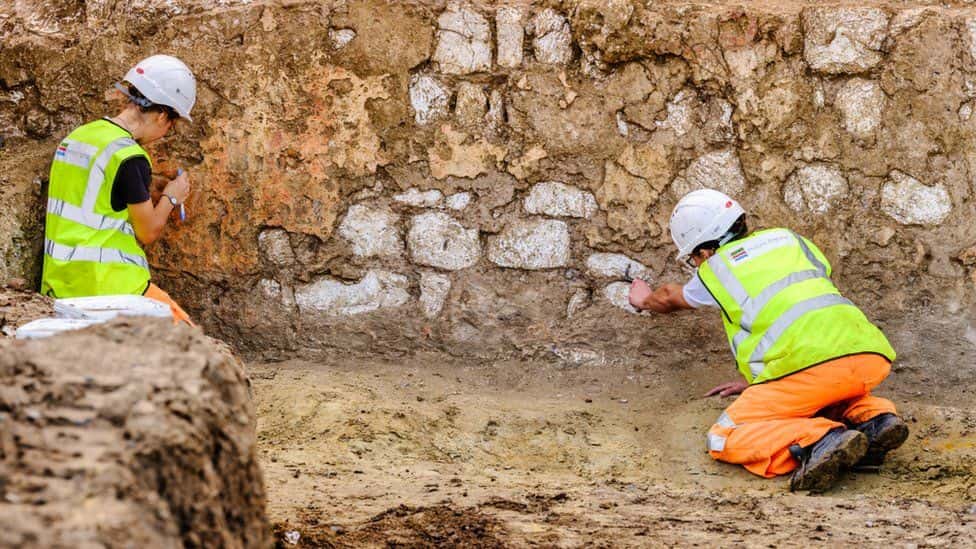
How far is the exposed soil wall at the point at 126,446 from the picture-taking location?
1.69 meters

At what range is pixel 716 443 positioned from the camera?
4.03 meters

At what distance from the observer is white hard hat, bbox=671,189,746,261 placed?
4.22 metres

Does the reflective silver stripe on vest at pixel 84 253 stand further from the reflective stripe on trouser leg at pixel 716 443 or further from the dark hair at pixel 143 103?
the reflective stripe on trouser leg at pixel 716 443

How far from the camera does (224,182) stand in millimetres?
4660

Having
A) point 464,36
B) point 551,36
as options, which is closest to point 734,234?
point 551,36

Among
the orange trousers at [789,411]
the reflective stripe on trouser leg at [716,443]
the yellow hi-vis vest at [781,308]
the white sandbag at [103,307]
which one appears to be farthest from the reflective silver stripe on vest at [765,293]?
the white sandbag at [103,307]

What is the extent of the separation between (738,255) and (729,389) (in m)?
0.63

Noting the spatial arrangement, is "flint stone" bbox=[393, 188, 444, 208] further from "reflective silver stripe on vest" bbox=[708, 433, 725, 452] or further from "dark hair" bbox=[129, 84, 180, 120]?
"reflective silver stripe on vest" bbox=[708, 433, 725, 452]

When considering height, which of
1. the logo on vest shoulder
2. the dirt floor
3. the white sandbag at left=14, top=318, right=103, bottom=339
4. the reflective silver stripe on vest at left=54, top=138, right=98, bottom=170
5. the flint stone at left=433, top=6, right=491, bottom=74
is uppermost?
the flint stone at left=433, top=6, right=491, bottom=74

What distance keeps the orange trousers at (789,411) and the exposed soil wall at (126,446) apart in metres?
2.19

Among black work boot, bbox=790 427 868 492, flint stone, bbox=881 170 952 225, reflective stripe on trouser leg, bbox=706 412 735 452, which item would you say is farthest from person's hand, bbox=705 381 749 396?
flint stone, bbox=881 170 952 225

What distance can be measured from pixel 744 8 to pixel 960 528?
85.2 inches

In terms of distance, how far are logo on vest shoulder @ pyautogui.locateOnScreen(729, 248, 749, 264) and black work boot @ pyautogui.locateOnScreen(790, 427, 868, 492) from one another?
0.69 m

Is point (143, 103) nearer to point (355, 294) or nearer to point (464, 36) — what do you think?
point (355, 294)
